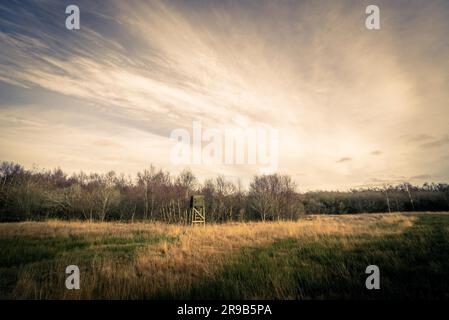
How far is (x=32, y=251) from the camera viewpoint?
8234 millimetres

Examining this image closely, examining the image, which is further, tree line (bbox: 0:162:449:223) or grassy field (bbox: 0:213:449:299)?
tree line (bbox: 0:162:449:223)

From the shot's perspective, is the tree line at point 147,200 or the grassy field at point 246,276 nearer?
the grassy field at point 246,276

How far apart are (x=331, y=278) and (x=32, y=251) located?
1154cm

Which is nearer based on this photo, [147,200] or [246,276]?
[246,276]

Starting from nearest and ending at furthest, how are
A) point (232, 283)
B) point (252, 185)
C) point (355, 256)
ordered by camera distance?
point (232, 283), point (355, 256), point (252, 185)
